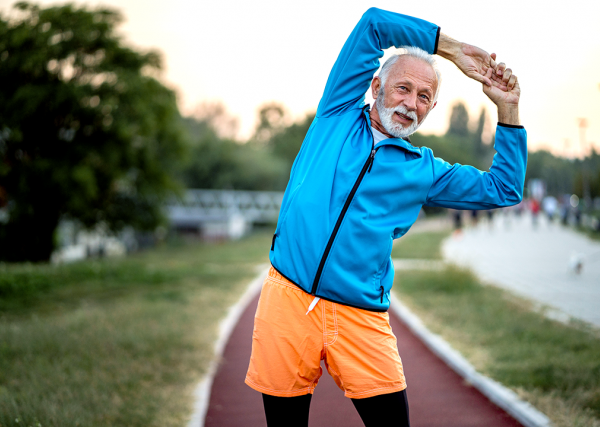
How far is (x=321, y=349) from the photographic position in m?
2.01

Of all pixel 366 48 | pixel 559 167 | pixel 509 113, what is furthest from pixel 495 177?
pixel 559 167

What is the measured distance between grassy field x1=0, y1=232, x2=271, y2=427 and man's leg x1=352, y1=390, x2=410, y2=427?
8.25 ft

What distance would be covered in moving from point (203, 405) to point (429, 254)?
1480 centimetres

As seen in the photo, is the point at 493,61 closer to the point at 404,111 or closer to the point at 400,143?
the point at 404,111

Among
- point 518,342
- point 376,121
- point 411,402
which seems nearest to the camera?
point 376,121

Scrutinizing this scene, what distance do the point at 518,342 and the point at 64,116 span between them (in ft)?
51.9

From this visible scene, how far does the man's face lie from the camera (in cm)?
206

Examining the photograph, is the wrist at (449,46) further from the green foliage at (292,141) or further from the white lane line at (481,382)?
the green foliage at (292,141)

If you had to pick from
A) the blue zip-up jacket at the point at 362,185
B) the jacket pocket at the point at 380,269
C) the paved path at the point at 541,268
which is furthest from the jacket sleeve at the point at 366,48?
the paved path at the point at 541,268

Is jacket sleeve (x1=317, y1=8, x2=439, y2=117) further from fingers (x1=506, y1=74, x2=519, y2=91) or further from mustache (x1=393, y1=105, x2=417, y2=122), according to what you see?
fingers (x1=506, y1=74, x2=519, y2=91)

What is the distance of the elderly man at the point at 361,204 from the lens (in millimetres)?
1952

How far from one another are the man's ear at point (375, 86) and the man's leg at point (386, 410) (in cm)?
122

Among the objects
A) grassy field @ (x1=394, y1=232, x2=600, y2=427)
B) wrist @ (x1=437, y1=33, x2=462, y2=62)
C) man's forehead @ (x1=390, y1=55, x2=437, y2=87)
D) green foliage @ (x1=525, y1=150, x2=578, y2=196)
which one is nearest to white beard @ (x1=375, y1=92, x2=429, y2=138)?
man's forehead @ (x1=390, y1=55, x2=437, y2=87)

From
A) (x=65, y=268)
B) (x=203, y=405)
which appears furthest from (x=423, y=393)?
(x=65, y=268)
